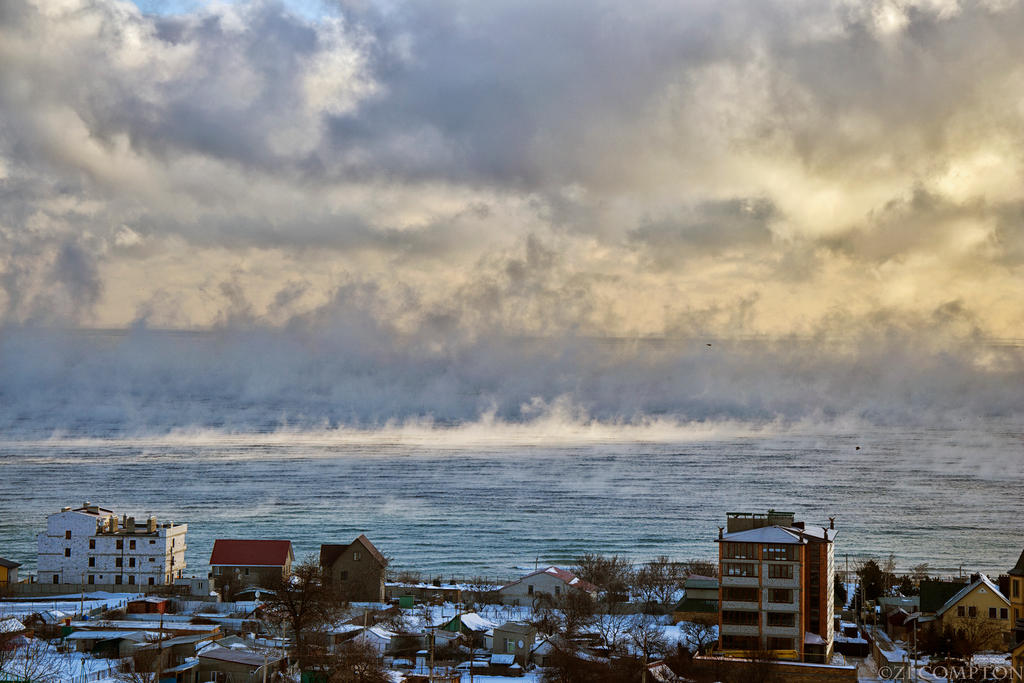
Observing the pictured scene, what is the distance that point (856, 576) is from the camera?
40406 mm

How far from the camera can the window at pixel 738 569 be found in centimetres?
2566

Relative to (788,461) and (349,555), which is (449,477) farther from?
(349,555)

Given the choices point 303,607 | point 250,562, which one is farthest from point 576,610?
point 250,562

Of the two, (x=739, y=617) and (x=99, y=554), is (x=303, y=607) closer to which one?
(x=739, y=617)

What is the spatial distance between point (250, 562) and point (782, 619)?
18.3 metres

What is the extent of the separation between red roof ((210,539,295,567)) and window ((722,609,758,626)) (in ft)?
53.2

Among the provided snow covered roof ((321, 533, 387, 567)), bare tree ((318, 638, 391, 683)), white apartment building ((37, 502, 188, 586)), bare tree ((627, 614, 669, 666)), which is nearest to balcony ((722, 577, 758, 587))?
bare tree ((627, 614, 669, 666))

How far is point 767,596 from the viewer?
25594 millimetres

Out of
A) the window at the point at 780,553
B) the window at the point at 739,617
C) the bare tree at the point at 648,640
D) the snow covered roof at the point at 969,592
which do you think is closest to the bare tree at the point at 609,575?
the bare tree at the point at 648,640

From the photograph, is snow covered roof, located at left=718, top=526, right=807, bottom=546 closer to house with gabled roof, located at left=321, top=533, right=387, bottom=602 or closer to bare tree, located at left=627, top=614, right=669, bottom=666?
bare tree, located at left=627, top=614, right=669, bottom=666

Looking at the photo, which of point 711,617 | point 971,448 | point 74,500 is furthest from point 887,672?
point 971,448

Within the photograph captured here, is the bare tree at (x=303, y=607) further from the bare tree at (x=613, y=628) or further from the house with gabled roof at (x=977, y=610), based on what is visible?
the house with gabled roof at (x=977, y=610)

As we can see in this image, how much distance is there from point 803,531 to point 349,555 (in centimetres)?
1442

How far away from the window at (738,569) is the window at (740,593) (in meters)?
0.31
